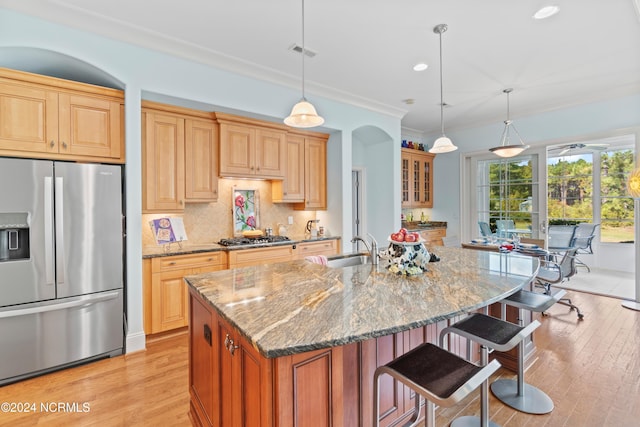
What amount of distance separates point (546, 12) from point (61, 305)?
4717 millimetres

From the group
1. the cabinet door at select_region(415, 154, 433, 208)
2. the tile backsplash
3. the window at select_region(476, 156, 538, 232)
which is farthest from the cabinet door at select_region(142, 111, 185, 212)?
the window at select_region(476, 156, 538, 232)

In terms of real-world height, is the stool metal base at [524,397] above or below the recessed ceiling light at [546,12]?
below

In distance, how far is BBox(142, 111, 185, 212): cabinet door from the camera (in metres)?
3.18

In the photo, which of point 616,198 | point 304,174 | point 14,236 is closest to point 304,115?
point 304,174

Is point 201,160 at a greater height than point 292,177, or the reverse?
point 201,160

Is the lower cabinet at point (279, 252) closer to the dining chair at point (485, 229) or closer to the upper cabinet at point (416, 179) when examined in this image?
the upper cabinet at point (416, 179)

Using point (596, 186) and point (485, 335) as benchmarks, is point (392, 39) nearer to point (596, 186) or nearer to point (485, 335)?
point (485, 335)

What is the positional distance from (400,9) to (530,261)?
91.8 inches

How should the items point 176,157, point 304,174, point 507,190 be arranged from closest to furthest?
point 176,157, point 304,174, point 507,190

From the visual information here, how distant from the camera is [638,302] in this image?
4.06 metres

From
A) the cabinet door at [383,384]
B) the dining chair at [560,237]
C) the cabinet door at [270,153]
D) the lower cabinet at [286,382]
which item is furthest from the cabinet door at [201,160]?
the dining chair at [560,237]

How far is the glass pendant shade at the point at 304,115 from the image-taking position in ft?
7.51

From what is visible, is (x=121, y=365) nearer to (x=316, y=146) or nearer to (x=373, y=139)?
(x=316, y=146)

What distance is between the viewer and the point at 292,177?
14.4 ft
